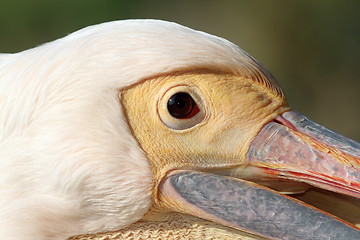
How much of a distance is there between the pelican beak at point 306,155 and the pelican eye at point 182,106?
32 centimetres

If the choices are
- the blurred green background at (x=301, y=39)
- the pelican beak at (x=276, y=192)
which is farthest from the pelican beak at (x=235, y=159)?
the blurred green background at (x=301, y=39)

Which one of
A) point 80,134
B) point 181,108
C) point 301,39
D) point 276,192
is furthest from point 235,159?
point 301,39

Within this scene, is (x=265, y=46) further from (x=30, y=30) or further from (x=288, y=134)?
(x=288, y=134)

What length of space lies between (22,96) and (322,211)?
1379mm

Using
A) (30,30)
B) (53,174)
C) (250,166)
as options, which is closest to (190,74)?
(250,166)

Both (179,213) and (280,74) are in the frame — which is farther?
(280,74)

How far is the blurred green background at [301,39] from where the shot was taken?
36.7ft

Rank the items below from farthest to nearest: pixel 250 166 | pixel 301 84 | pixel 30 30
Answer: pixel 301 84
pixel 30 30
pixel 250 166

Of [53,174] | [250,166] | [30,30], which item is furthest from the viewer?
[30,30]

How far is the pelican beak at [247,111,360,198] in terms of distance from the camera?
286 centimetres

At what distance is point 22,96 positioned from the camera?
2887 millimetres

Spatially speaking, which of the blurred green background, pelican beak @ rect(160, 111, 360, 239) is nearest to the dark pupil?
pelican beak @ rect(160, 111, 360, 239)

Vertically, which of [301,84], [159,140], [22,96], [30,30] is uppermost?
[22,96]

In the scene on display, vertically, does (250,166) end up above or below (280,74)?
above
